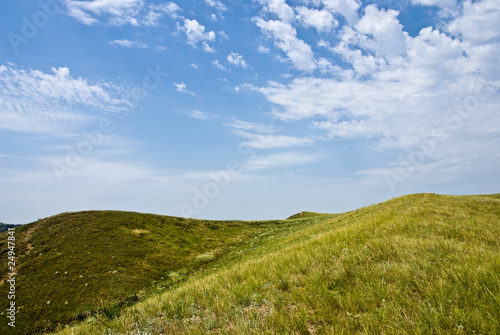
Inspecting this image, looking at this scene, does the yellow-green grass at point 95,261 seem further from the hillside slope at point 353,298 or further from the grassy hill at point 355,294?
the hillside slope at point 353,298

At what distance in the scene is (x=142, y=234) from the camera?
1316 inches

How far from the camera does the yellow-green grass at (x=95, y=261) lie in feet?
64.9

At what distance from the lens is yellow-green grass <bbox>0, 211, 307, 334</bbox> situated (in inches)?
779

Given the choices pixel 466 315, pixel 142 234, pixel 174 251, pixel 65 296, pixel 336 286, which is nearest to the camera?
pixel 466 315

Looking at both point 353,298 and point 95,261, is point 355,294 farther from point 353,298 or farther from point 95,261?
point 95,261

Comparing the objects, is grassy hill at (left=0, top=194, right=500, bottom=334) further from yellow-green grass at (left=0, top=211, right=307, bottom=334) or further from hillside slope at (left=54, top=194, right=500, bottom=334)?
yellow-green grass at (left=0, top=211, right=307, bottom=334)

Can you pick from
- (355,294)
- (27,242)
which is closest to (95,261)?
(27,242)

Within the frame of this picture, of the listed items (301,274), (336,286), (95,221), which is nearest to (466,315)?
(336,286)

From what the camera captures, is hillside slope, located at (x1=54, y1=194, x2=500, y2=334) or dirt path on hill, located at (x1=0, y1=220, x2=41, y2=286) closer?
hillside slope, located at (x1=54, y1=194, x2=500, y2=334)

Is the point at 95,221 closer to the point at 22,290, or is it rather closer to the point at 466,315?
the point at 22,290

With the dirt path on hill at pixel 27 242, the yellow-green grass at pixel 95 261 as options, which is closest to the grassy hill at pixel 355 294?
the yellow-green grass at pixel 95 261

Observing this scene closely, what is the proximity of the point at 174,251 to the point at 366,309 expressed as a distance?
101 feet

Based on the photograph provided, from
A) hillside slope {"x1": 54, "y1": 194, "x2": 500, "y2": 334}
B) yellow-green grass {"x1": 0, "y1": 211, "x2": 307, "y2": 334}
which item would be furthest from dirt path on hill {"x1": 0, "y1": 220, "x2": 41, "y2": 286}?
hillside slope {"x1": 54, "y1": 194, "x2": 500, "y2": 334}

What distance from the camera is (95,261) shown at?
2564cm
